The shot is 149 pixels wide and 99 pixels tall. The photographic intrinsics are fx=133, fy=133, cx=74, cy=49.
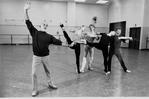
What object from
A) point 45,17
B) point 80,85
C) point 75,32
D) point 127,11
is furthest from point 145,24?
point 45,17

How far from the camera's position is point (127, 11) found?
3.20 m

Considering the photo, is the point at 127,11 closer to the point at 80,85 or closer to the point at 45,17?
the point at 45,17

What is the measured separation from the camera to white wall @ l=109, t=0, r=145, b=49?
3090mm

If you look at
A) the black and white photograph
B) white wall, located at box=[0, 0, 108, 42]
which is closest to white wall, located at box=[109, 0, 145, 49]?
the black and white photograph

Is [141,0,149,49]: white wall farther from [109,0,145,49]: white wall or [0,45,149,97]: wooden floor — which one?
[0,45,149,97]: wooden floor

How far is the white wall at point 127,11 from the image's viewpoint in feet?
10.1

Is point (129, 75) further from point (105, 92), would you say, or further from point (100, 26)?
point (100, 26)

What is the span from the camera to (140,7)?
10.2 feet

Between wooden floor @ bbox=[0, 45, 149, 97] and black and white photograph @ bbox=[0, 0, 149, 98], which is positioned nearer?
black and white photograph @ bbox=[0, 0, 149, 98]

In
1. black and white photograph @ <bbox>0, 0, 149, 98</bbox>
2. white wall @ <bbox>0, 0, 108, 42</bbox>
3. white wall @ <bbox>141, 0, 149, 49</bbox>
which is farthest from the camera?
white wall @ <bbox>141, 0, 149, 49</bbox>

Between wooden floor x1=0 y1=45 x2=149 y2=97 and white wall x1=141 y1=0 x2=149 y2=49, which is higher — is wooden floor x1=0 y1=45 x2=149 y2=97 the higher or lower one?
the lower one

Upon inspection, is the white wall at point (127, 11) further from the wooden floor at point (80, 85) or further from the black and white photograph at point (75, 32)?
the wooden floor at point (80, 85)

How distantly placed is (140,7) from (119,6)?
0.48 metres

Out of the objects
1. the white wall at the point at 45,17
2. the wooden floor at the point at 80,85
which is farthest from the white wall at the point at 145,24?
the white wall at the point at 45,17
